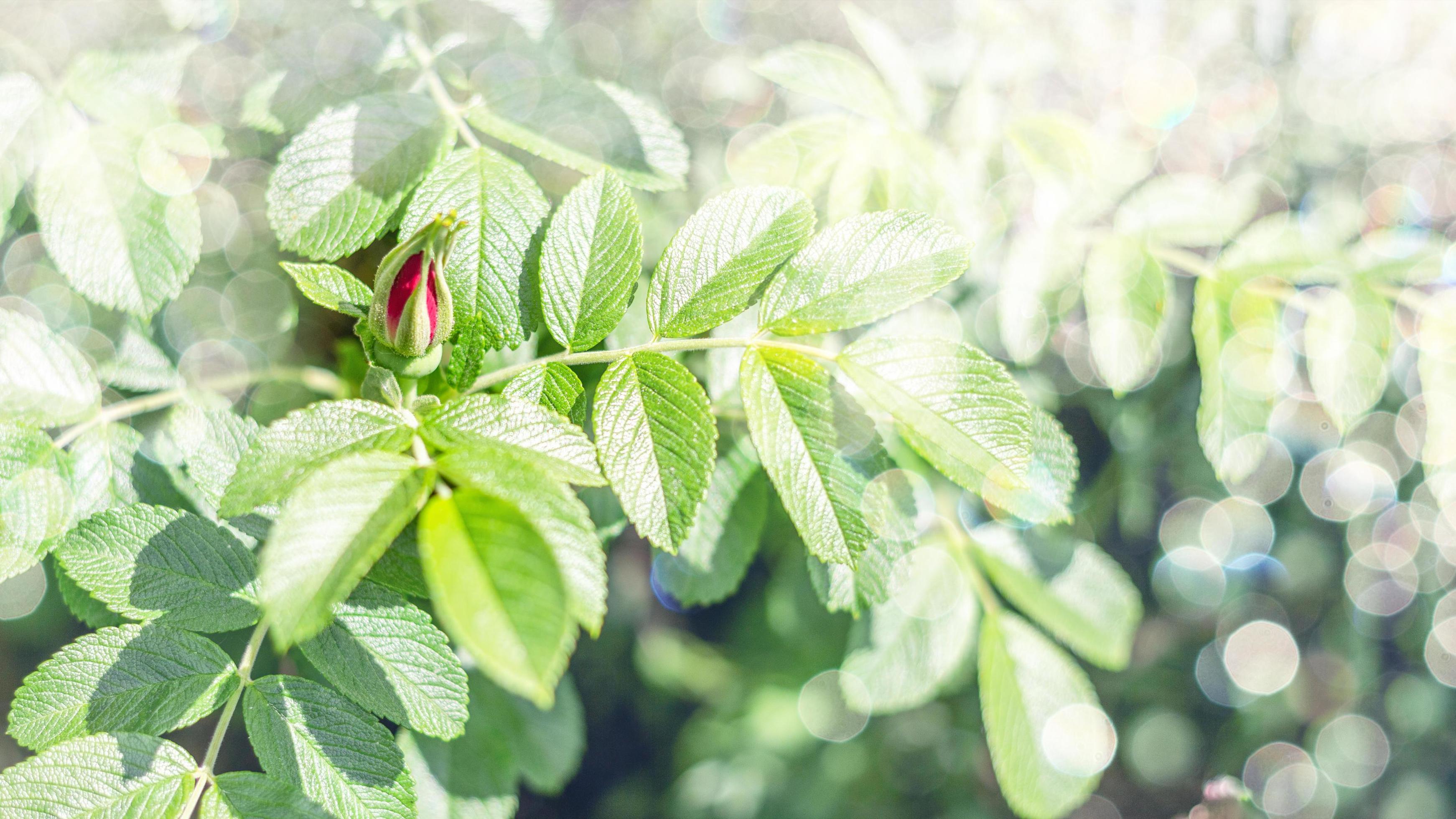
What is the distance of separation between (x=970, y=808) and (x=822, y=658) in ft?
1.77

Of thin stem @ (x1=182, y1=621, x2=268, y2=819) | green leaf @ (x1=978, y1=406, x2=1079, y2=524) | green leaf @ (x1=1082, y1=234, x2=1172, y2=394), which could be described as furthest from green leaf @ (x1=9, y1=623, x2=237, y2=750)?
green leaf @ (x1=1082, y1=234, x2=1172, y2=394)

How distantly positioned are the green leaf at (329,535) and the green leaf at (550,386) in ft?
0.56

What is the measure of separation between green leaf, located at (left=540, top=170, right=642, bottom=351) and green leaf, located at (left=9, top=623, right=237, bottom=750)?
417 mm

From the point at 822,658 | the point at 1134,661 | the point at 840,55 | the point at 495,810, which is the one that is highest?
the point at 840,55

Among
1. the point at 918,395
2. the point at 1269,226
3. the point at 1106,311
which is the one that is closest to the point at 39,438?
the point at 918,395

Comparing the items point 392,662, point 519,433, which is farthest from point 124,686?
point 519,433

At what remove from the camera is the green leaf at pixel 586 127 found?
90 cm

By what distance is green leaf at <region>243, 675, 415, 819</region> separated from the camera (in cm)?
70

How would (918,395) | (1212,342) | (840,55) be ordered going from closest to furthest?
1. (918,395)
2. (1212,342)
3. (840,55)

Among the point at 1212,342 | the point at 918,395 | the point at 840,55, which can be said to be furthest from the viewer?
the point at 840,55

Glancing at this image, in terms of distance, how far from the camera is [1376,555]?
1.75m

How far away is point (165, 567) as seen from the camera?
0.74 m

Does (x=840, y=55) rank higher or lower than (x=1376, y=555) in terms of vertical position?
higher

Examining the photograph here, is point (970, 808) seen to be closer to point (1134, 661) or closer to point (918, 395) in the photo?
point (1134, 661)
